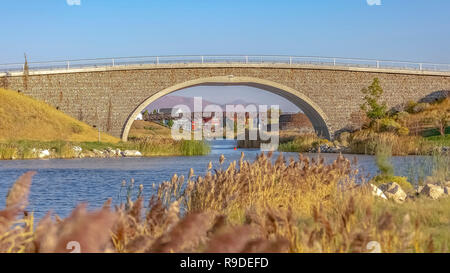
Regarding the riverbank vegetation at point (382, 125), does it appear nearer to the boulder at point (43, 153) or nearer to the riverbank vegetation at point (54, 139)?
the riverbank vegetation at point (54, 139)

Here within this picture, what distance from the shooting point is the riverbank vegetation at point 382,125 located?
29022mm

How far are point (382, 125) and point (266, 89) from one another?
26.4 ft

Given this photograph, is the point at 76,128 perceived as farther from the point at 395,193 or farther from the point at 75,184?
the point at 395,193

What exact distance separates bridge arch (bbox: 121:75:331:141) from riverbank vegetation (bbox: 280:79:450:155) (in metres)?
1.73

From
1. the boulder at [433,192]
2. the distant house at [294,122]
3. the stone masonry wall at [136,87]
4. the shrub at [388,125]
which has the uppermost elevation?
the stone masonry wall at [136,87]

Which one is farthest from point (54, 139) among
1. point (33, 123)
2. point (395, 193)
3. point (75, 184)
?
point (395, 193)

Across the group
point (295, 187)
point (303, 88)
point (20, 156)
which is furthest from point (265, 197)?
point (303, 88)

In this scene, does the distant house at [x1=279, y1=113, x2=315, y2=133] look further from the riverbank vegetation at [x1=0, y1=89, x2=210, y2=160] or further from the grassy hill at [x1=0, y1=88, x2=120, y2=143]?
the grassy hill at [x1=0, y1=88, x2=120, y2=143]

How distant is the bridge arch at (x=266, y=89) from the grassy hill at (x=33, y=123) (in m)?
3.05

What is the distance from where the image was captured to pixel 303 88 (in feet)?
115

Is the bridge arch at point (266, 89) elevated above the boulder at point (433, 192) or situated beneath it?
elevated above

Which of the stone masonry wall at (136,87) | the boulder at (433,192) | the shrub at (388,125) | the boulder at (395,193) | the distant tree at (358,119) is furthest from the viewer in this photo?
the distant tree at (358,119)

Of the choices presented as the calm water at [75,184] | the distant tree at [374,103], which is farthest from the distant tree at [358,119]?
the calm water at [75,184]

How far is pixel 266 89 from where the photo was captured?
36.4m
